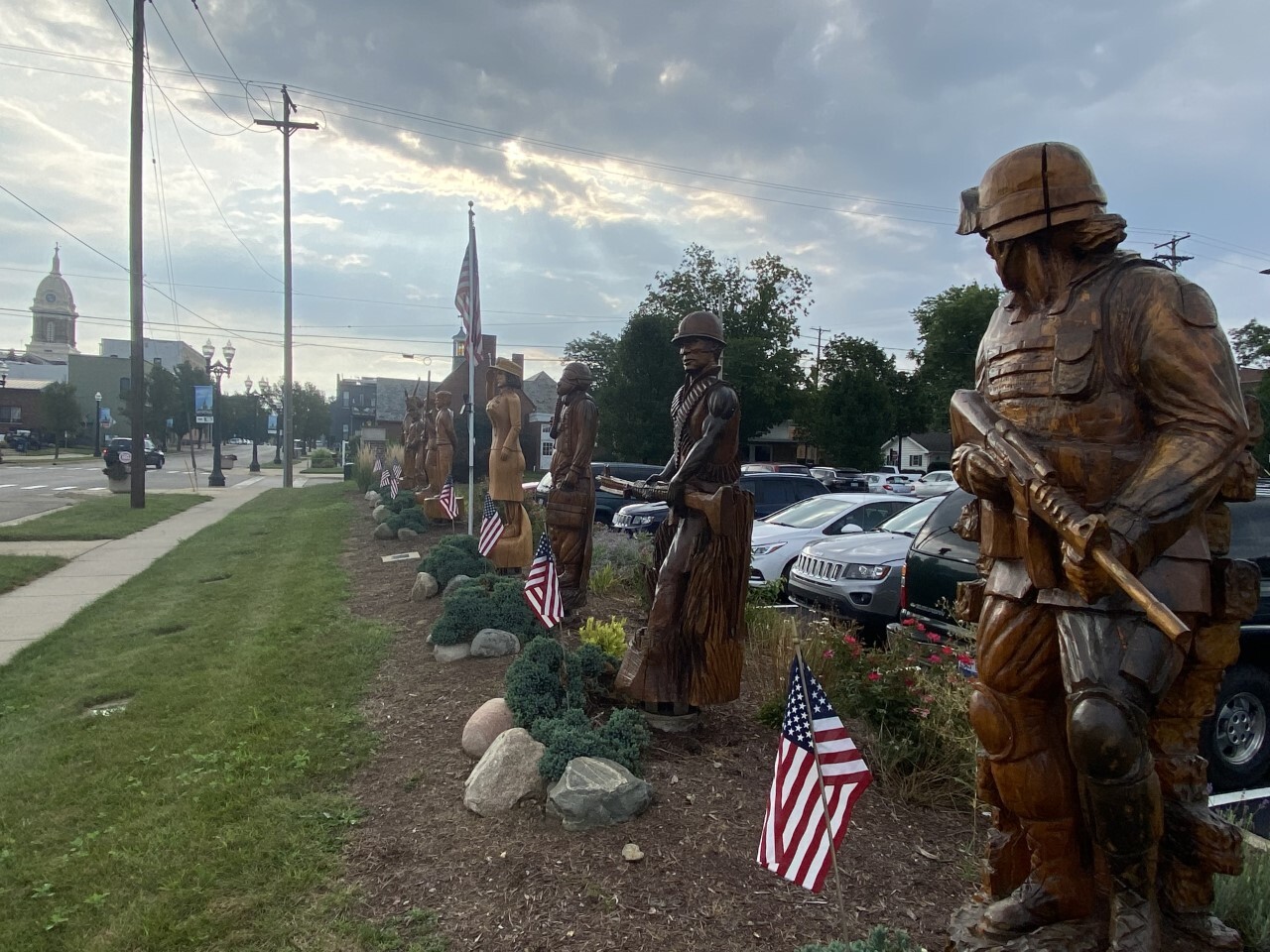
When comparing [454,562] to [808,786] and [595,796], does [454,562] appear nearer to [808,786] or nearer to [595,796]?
[595,796]

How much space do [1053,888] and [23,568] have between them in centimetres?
1230

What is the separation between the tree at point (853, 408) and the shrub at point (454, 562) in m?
22.6

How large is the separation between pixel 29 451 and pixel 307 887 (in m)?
60.9

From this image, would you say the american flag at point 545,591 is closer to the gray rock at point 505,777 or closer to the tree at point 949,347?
the gray rock at point 505,777

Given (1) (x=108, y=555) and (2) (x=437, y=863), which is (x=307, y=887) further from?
(1) (x=108, y=555)

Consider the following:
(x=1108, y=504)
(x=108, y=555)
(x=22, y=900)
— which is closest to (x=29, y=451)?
(x=108, y=555)

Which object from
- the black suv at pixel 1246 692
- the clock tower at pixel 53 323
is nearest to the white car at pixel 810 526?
the black suv at pixel 1246 692

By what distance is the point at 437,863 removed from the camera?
137 inches

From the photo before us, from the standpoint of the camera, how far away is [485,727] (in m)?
4.57

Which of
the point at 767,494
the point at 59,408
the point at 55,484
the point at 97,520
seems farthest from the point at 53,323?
the point at 767,494

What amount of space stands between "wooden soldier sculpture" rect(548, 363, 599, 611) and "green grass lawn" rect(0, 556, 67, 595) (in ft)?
22.9

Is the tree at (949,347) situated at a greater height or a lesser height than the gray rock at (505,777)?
greater

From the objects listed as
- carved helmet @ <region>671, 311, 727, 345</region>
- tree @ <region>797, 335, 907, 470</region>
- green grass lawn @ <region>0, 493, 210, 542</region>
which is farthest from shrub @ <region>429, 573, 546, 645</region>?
tree @ <region>797, 335, 907, 470</region>

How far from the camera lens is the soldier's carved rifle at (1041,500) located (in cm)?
189
